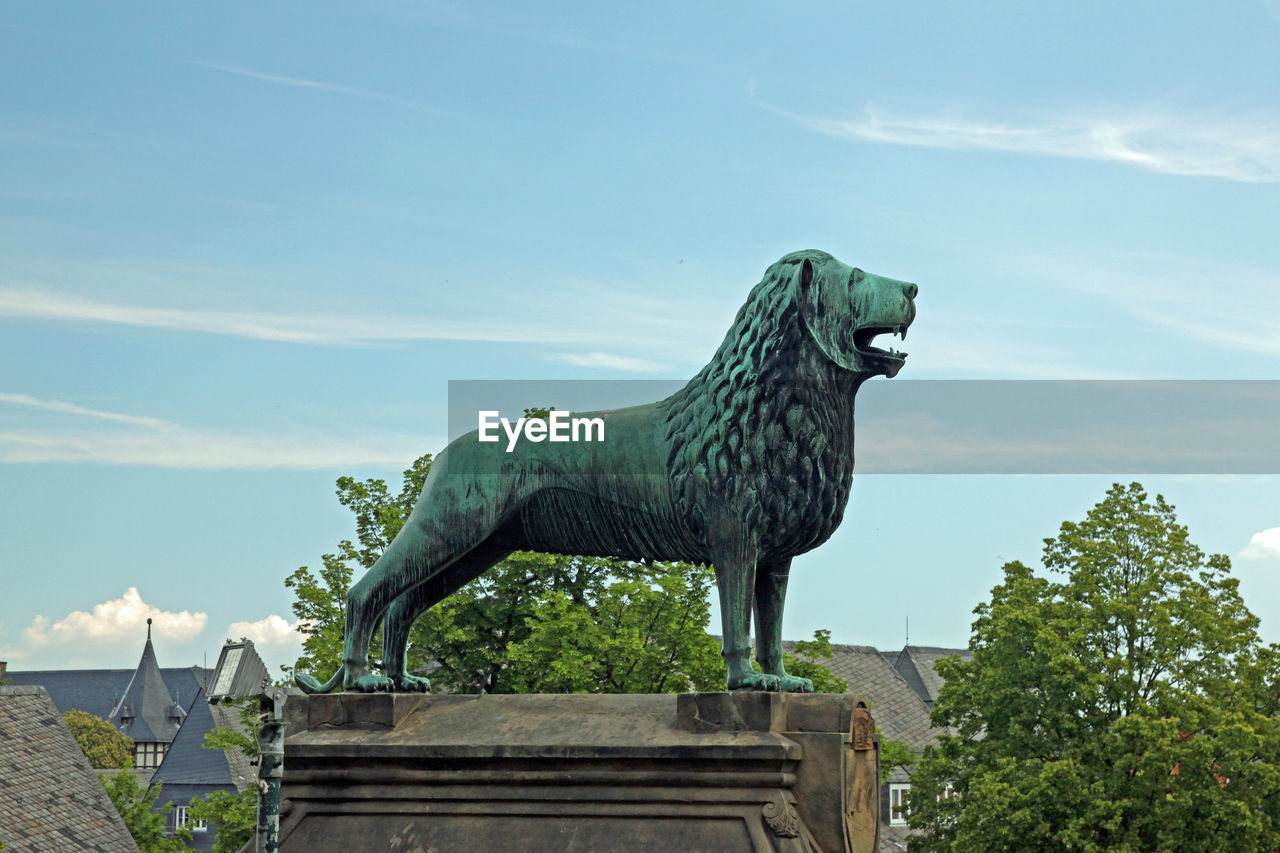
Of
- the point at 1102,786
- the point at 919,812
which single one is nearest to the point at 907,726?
the point at 919,812

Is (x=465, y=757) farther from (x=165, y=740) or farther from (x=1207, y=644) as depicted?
(x=165, y=740)

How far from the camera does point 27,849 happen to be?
30125 mm

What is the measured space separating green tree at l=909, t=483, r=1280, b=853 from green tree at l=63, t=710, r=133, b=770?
63.3 meters

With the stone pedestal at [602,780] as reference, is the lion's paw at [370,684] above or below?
above

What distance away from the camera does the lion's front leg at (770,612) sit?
28.3 ft

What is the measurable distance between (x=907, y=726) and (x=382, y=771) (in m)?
44.8

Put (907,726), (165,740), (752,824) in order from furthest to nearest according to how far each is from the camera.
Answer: (165,740) < (907,726) < (752,824)

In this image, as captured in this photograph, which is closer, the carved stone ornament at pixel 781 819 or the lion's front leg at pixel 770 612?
the carved stone ornament at pixel 781 819

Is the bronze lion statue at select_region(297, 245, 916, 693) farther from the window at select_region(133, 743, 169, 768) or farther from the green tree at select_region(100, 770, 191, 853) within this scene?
the window at select_region(133, 743, 169, 768)

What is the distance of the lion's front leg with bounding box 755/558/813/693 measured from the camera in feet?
28.3

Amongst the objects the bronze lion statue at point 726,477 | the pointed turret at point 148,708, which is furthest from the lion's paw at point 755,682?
the pointed turret at point 148,708

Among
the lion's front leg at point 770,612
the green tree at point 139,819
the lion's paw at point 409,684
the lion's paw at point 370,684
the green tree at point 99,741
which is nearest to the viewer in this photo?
the lion's front leg at point 770,612

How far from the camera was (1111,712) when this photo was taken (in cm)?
2889

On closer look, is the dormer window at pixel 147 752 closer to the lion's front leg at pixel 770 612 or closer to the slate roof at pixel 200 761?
the slate roof at pixel 200 761
